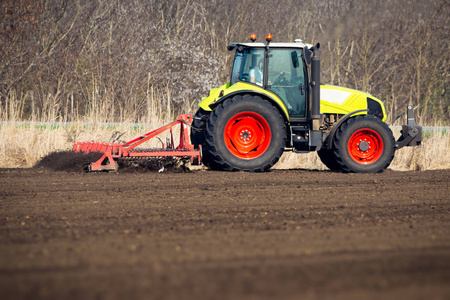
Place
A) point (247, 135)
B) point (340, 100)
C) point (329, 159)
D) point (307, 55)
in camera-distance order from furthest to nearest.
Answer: point (329, 159) → point (340, 100) → point (247, 135) → point (307, 55)

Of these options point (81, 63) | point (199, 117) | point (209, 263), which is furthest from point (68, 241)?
point (81, 63)

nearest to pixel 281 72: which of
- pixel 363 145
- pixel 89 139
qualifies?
pixel 363 145

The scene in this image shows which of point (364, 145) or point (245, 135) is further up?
point (245, 135)

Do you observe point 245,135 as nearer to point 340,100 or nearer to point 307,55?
point 307,55

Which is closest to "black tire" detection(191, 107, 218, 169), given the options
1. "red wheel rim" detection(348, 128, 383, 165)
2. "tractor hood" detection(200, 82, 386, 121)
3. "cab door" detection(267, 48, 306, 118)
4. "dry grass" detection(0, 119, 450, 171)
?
"tractor hood" detection(200, 82, 386, 121)

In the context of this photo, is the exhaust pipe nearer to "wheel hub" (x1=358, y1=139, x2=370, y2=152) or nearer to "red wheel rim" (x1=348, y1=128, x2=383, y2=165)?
"red wheel rim" (x1=348, y1=128, x2=383, y2=165)

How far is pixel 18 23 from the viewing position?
55.3 ft

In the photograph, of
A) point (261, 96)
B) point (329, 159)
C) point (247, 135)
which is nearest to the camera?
point (261, 96)

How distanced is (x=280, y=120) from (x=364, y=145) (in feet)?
4.75

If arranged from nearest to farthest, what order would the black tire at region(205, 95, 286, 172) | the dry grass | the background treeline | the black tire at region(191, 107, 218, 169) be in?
the black tire at region(205, 95, 286, 172)
the black tire at region(191, 107, 218, 169)
the dry grass
the background treeline

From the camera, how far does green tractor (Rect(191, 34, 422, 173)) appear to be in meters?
8.61

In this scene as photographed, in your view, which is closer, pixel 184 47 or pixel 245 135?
pixel 245 135

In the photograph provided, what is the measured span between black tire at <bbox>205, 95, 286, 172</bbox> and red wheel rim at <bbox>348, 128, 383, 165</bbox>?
1.19 m

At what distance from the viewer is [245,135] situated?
885 cm
